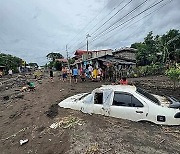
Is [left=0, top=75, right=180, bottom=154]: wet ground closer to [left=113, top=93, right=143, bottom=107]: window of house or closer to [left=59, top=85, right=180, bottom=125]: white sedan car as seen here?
[left=59, top=85, right=180, bottom=125]: white sedan car

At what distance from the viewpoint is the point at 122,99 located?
6.52m

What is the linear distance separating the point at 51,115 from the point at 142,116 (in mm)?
3446

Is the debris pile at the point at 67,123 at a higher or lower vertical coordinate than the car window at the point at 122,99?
lower

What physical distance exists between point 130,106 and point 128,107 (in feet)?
0.23

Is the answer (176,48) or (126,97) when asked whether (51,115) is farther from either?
(176,48)

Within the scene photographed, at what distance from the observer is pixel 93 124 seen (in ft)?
19.8

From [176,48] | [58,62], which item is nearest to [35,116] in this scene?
[176,48]

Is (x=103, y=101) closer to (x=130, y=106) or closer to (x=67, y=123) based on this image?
(x=130, y=106)

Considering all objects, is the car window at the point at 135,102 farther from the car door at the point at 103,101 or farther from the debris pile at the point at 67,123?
the debris pile at the point at 67,123

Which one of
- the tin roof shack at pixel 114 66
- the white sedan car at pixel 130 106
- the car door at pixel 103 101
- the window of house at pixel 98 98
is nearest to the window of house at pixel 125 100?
the white sedan car at pixel 130 106

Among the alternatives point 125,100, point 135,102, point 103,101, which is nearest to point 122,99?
point 125,100

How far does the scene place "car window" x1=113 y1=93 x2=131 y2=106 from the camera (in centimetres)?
642

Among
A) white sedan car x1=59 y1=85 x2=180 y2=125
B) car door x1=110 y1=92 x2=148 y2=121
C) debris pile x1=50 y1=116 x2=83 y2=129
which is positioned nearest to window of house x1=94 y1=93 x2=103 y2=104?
white sedan car x1=59 y1=85 x2=180 y2=125

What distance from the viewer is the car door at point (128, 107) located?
20.2 feet
